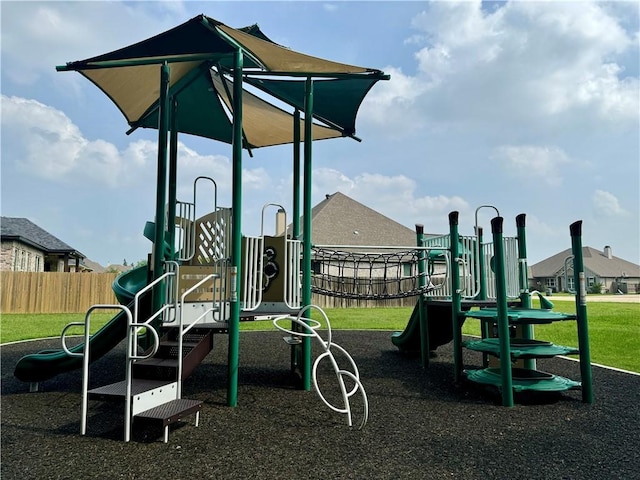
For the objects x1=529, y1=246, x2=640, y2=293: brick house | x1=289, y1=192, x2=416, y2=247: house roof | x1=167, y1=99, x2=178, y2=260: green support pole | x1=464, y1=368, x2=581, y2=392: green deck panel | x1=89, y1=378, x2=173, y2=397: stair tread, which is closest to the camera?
x1=89, y1=378, x2=173, y2=397: stair tread

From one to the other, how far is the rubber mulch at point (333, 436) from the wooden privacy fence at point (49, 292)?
16.7 m

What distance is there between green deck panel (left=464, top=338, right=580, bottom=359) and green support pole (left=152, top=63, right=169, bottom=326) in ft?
14.9

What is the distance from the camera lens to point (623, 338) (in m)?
12.3

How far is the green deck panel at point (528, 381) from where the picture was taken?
18.5ft

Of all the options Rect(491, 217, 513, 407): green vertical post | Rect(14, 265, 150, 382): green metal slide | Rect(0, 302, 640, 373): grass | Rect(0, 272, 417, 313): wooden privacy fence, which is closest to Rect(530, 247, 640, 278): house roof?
Rect(0, 302, 640, 373): grass

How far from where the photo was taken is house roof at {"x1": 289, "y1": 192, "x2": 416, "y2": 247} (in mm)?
28219

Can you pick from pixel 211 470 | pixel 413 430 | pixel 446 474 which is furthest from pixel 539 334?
pixel 211 470

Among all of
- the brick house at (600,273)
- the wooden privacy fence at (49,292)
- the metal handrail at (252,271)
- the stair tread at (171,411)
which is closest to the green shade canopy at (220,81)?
the metal handrail at (252,271)

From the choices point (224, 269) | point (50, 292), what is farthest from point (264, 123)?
point (50, 292)

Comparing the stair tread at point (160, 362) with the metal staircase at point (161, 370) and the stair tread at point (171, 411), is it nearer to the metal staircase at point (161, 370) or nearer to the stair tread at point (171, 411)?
the metal staircase at point (161, 370)

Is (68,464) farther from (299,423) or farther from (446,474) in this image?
(446,474)

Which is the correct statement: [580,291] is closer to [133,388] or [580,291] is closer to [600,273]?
[133,388]

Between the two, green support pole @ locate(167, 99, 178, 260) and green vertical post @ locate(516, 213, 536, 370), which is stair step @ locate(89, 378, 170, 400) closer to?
green support pole @ locate(167, 99, 178, 260)

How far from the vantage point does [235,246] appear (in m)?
5.52
